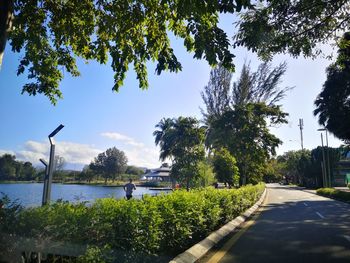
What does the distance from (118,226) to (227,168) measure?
1036 inches

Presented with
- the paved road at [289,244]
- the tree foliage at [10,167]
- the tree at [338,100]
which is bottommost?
the paved road at [289,244]

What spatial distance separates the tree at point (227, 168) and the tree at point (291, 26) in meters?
21.4

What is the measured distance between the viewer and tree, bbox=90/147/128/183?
107 m

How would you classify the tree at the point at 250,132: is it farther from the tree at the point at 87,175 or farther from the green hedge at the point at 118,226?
the tree at the point at 87,175

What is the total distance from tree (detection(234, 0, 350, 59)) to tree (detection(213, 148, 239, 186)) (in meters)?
21.4

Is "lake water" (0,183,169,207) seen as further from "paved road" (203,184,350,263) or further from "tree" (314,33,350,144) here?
"tree" (314,33,350,144)

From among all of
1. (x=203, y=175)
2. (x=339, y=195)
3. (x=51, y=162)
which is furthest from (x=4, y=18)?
(x=203, y=175)

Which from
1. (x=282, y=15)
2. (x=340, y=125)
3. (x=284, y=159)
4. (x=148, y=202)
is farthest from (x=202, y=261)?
(x=284, y=159)

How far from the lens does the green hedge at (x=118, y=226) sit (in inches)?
170

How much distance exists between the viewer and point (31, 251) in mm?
4055

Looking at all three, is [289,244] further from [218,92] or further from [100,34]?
[218,92]

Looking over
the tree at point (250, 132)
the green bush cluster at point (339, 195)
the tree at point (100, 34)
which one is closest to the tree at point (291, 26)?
the tree at point (100, 34)

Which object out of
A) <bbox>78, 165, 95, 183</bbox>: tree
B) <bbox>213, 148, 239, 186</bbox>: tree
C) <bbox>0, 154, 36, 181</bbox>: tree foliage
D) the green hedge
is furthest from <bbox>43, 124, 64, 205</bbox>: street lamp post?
<bbox>78, 165, 95, 183</bbox>: tree

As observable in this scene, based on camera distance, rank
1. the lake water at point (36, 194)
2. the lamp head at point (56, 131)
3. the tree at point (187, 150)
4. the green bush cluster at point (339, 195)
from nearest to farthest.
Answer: the lake water at point (36, 194)
the lamp head at point (56, 131)
the green bush cluster at point (339, 195)
the tree at point (187, 150)
